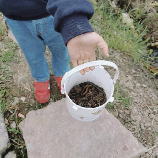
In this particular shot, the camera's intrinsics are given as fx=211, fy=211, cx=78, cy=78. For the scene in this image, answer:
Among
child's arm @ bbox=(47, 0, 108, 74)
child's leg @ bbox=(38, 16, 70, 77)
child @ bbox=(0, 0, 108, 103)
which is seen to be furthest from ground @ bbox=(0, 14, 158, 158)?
child's arm @ bbox=(47, 0, 108, 74)

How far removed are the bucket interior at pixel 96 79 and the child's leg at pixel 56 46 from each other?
0.22 metres

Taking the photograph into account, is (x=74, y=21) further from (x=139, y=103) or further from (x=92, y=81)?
(x=139, y=103)

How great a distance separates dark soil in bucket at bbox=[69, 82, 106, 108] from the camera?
5.01 feet

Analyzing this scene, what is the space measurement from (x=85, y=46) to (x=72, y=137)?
0.80 m

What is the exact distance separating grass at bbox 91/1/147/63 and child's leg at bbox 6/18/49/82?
3.29 feet

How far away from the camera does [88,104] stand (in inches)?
59.9

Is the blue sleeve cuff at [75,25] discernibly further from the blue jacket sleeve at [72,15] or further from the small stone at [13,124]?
the small stone at [13,124]

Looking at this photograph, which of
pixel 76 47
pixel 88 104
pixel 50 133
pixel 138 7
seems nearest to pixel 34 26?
pixel 76 47

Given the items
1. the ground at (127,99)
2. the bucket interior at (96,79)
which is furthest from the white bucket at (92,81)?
Result: the ground at (127,99)

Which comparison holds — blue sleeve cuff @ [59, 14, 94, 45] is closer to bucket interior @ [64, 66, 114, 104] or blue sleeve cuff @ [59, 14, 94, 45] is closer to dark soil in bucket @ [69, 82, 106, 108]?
bucket interior @ [64, 66, 114, 104]

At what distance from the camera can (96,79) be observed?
1.59 meters

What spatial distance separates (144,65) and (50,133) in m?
1.35

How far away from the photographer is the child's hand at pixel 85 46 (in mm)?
992

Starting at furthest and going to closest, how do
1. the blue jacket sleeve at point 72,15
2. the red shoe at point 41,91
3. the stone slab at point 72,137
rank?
the red shoe at point 41,91 < the stone slab at point 72,137 < the blue jacket sleeve at point 72,15
